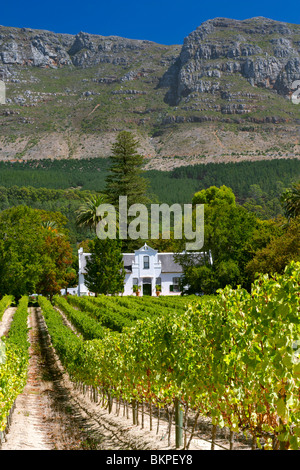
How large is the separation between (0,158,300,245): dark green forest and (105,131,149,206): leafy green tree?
26.6 metres

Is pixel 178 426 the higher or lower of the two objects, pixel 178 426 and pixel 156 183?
the lower

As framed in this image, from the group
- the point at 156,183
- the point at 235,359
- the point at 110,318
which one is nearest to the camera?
the point at 235,359

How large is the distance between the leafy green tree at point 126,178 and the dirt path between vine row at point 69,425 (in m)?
45.9

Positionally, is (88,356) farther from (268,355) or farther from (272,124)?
(272,124)

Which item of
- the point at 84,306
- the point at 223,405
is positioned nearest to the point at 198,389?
the point at 223,405

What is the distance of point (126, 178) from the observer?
66750mm

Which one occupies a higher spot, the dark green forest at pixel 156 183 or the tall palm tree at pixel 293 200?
the dark green forest at pixel 156 183

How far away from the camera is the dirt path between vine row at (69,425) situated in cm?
1013

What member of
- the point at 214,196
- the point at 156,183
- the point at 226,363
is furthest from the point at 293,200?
the point at 156,183

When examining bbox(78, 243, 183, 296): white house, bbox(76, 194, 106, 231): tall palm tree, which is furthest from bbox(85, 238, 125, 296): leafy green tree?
bbox(76, 194, 106, 231): tall palm tree

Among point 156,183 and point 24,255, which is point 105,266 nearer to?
point 24,255

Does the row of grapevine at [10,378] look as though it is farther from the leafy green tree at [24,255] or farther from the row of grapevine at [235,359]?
the leafy green tree at [24,255]

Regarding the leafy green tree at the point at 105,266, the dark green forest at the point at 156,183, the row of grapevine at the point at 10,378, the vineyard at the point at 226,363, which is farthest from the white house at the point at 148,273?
the vineyard at the point at 226,363

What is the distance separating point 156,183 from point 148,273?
87.0 meters
